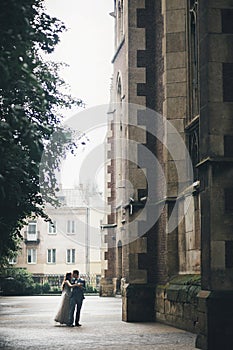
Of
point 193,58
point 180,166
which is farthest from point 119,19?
point 180,166

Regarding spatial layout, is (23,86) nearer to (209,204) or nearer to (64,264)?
(209,204)

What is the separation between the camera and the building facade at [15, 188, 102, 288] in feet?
234

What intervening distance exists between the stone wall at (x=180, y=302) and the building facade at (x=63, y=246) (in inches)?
1990

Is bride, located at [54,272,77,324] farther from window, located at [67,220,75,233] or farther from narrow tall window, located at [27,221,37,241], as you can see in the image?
window, located at [67,220,75,233]

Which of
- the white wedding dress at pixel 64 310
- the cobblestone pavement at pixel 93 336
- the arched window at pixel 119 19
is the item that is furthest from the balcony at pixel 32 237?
the white wedding dress at pixel 64 310

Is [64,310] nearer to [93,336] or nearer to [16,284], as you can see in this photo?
[93,336]

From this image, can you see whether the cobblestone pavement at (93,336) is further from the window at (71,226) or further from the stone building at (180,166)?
the window at (71,226)

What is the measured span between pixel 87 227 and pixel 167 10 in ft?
191

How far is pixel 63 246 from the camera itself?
74.4 meters

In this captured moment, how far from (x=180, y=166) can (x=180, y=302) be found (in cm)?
379

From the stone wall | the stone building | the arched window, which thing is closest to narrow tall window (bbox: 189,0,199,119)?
the stone building

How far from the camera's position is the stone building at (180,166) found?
13.2 meters

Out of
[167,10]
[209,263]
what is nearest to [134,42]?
[167,10]

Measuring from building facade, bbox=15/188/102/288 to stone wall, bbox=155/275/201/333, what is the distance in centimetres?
5055
